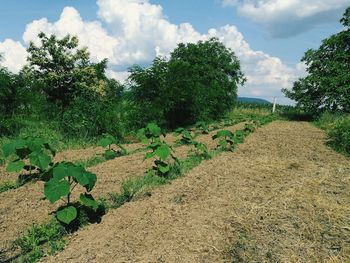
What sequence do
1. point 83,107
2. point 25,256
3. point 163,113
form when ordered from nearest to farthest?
1. point 25,256
2. point 83,107
3. point 163,113

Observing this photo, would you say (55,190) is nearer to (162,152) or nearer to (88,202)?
(88,202)

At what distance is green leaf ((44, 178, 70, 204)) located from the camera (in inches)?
147

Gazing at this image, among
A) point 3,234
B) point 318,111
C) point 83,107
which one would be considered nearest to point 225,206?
point 3,234

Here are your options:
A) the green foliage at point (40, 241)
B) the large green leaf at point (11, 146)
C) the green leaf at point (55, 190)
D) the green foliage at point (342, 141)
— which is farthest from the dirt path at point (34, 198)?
the green foliage at point (342, 141)

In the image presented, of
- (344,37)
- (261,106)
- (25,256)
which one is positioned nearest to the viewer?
(25,256)

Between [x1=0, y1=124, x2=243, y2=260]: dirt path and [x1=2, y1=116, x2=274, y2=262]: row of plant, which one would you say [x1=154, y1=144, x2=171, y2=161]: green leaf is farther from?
[x1=0, y1=124, x2=243, y2=260]: dirt path

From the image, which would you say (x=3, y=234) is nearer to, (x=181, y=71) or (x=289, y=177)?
(x=289, y=177)

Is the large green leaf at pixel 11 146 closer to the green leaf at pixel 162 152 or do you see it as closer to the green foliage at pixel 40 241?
the green foliage at pixel 40 241

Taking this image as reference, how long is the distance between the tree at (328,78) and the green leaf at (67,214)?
63.7 feet

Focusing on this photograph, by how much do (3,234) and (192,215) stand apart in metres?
2.21

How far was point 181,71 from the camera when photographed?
16.3m

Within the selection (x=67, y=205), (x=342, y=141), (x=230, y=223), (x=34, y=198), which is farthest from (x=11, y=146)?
(x=342, y=141)

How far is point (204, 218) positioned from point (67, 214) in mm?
1456

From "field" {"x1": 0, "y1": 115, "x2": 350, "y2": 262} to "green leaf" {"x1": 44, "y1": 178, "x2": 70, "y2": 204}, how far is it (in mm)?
538
